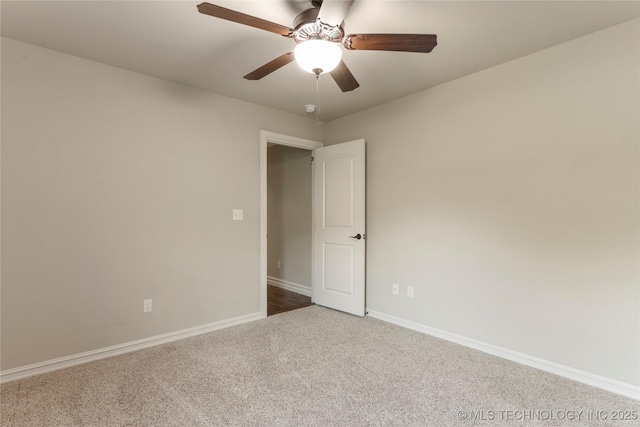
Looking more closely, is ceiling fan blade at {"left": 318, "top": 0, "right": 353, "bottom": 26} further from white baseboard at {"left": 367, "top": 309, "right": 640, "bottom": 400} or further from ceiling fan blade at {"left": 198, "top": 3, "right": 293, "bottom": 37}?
white baseboard at {"left": 367, "top": 309, "right": 640, "bottom": 400}

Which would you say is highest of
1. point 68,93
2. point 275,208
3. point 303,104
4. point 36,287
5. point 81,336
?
point 303,104

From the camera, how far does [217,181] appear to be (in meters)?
3.28

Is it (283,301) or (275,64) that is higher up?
(275,64)

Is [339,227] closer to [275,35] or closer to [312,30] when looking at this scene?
[275,35]

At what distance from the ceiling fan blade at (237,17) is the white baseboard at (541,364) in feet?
9.28

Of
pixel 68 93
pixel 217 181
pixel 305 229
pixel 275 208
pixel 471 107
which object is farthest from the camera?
pixel 275 208

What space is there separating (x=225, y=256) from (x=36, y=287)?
1490 mm

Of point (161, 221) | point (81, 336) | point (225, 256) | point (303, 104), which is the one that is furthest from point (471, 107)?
point (81, 336)

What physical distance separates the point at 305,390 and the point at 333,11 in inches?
89.0

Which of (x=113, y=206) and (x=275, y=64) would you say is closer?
(x=275, y=64)

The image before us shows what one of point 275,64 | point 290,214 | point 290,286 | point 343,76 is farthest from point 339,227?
point 275,64

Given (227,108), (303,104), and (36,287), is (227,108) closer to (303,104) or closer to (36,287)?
(303,104)

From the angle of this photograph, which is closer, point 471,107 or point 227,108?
point 471,107

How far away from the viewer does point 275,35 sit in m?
2.21
